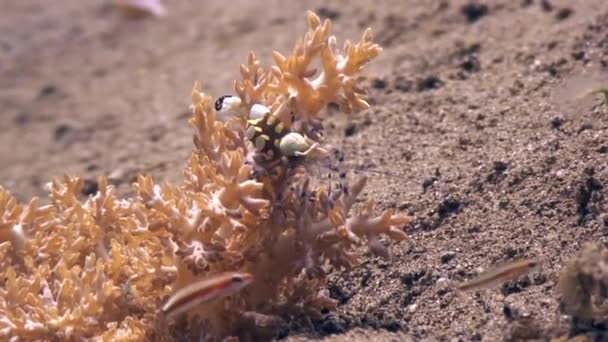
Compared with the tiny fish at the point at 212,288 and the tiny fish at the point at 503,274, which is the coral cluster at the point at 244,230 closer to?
the tiny fish at the point at 212,288

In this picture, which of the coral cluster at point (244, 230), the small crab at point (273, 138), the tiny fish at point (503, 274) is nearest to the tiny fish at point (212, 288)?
the coral cluster at point (244, 230)

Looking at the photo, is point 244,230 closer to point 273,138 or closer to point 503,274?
point 273,138

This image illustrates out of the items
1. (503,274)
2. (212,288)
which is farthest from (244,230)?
(503,274)

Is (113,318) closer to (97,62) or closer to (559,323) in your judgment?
(559,323)

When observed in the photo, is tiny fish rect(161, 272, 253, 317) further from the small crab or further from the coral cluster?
the small crab

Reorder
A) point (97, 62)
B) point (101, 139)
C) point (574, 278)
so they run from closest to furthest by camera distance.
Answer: point (574, 278) < point (101, 139) < point (97, 62)

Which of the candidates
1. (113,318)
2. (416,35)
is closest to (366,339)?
(113,318)
